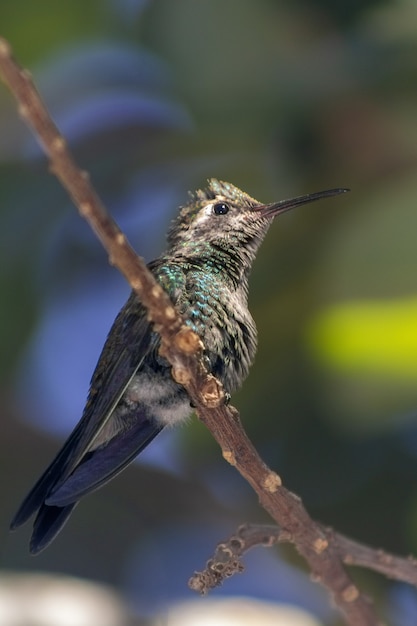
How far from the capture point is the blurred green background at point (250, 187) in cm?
303

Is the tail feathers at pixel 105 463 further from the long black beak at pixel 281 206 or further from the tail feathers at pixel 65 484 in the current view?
the long black beak at pixel 281 206

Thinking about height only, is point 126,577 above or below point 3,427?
below

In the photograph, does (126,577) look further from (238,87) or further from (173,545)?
(238,87)

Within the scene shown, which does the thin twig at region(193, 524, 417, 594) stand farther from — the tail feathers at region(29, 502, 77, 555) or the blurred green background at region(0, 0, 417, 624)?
the blurred green background at region(0, 0, 417, 624)

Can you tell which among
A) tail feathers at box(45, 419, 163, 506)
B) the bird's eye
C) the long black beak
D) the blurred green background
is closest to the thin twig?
tail feathers at box(45, 419, 163, 506)

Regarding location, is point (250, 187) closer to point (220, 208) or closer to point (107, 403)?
point (220, 208)

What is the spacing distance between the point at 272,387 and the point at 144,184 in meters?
0.84

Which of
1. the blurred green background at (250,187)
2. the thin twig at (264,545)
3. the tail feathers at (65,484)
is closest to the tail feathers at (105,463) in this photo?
the tail feathers at (65,484)

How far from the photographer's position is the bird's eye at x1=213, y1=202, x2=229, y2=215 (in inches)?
79.0

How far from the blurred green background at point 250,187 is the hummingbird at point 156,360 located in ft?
2.78

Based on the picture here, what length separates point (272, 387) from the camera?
10.6ft

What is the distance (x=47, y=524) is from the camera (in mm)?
1712

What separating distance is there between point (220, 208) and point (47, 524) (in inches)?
29.6

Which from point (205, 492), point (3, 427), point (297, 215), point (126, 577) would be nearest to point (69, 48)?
point (297, 215)
